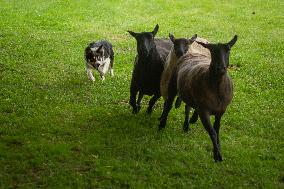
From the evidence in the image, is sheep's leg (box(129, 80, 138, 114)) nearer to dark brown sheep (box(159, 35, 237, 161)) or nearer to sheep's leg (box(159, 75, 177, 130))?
sheep's leg (box(159, 75, 177, 130))

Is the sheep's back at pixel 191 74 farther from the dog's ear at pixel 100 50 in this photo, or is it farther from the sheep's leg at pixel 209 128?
the dog's ear at pixel 100 50

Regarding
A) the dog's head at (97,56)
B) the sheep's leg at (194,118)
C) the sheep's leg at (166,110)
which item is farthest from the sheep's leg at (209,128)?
the dog's head at (97,56)

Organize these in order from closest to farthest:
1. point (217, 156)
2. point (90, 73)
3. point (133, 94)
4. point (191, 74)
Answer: point (217, 156) → point (191, 74) → point (133, 94) → point (90, 73)

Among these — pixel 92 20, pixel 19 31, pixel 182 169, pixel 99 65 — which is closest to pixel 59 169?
pixel 182 169

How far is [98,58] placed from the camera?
1689 cm

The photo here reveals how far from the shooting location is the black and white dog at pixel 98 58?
16938 mm

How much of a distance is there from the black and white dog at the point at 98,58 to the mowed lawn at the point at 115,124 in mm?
408

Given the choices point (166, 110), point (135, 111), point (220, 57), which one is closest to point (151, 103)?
Answer: point (135, 111)

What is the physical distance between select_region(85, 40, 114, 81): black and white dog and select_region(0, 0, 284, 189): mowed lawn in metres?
0.41

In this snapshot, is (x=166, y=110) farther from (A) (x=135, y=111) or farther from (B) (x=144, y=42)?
(B) (x=144, y=42)

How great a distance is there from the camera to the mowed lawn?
34.4ft

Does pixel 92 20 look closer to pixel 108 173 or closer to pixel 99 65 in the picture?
pixel 99 65

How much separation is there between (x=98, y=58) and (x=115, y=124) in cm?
416

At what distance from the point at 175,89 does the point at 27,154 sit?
407 cm
